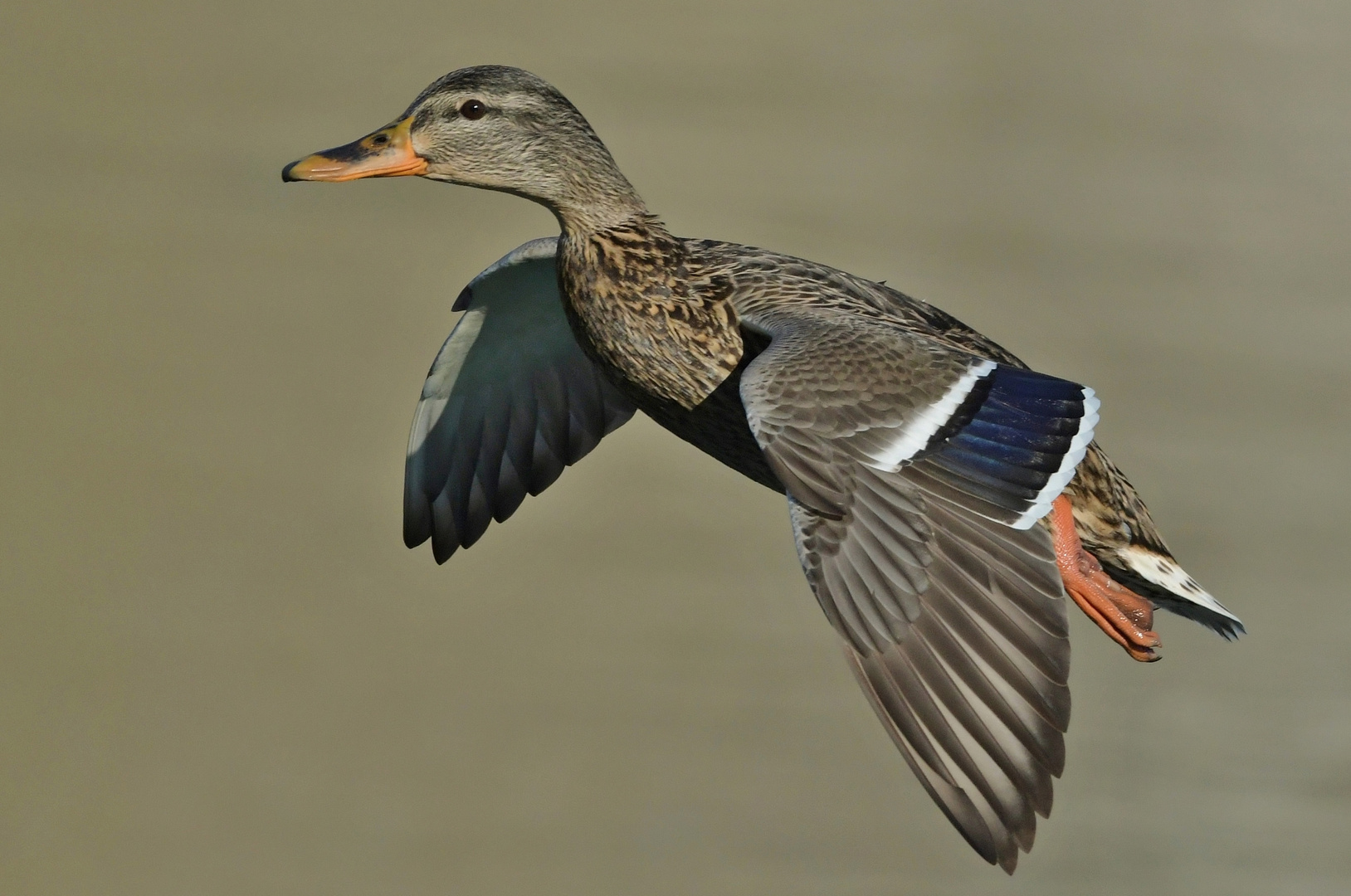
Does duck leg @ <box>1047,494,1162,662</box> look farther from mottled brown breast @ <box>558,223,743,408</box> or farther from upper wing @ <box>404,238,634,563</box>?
upper wing @ <box>404,238,634,563</box>

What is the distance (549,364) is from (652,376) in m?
0.97

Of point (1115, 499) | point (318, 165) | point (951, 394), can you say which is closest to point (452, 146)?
point (318, 165)

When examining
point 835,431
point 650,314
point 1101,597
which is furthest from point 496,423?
point 1101,597

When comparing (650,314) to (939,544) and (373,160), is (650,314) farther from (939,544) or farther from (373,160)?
(939,544)

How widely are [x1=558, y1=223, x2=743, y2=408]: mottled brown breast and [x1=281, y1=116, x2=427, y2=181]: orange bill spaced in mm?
480

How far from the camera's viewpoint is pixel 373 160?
4.54 m

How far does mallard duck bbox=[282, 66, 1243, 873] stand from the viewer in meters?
3.74

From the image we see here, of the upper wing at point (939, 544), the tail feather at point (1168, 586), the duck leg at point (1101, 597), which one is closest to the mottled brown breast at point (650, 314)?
the upper wing at point (939, 544)

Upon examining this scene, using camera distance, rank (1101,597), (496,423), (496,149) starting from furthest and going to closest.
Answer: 1. (496,423)
2. (496,149)
3. (1101,597)

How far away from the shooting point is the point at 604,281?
4.61 m

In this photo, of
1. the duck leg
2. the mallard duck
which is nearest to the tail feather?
the mallard duck

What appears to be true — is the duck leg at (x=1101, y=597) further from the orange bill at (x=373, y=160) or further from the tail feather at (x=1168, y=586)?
the orange bill at (x=373, y=160)

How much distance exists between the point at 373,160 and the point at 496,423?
117 cm

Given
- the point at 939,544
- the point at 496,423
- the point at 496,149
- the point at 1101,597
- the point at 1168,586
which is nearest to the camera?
the point at 939,544
